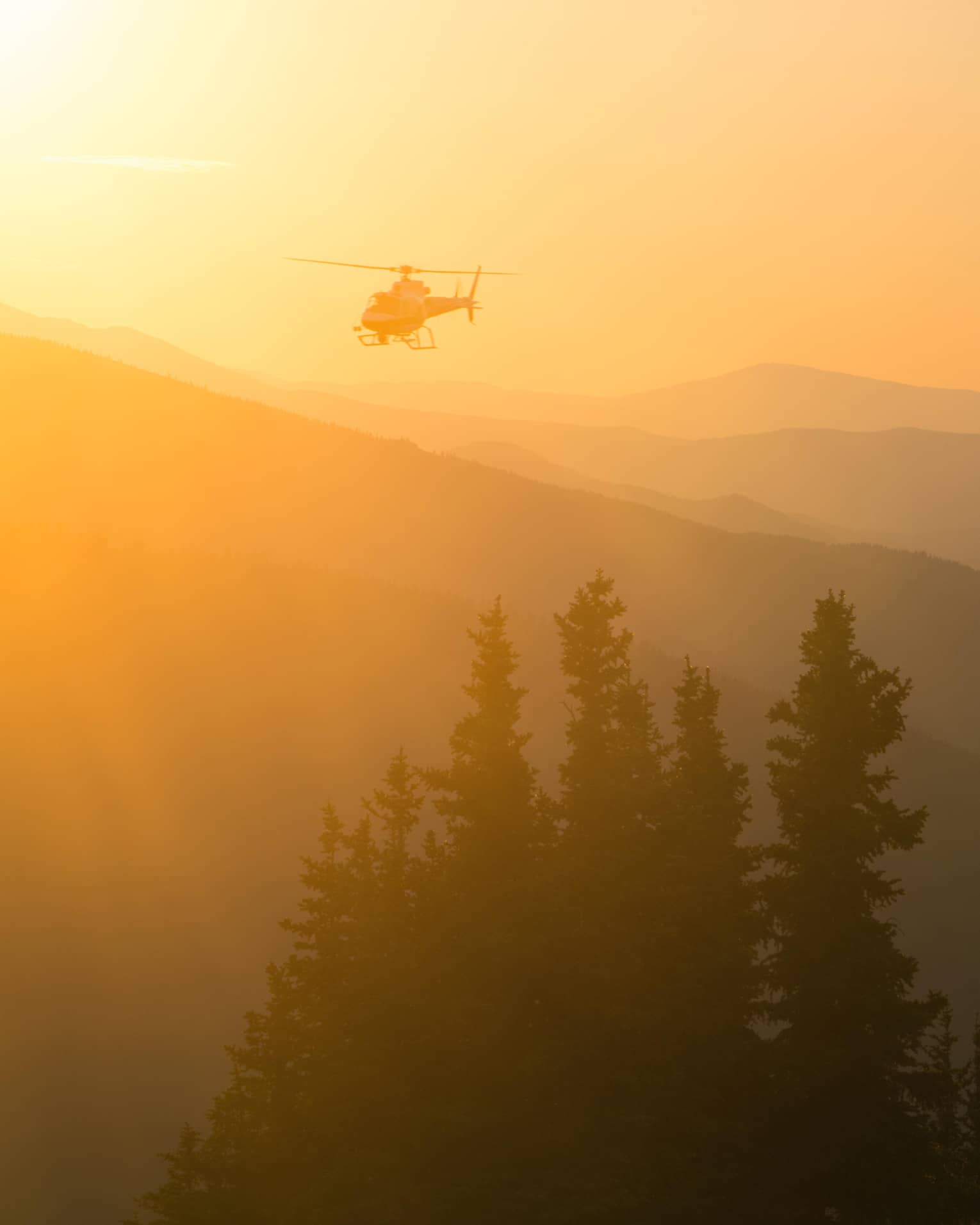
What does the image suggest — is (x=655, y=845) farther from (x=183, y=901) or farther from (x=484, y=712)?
(x=183, y=901)

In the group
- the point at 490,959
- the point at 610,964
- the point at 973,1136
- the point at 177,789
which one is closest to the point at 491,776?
the point at 490,959

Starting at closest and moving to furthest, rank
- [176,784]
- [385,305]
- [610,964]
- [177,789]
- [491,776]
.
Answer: [610,964] < [491,776] < [385,305] < [177,789] < [176,784]

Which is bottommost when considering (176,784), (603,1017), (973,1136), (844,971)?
(973,1136)

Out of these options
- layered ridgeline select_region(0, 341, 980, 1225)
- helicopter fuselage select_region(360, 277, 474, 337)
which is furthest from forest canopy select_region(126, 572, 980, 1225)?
layered ridgeline select_region(0, 341, 980, 1225)

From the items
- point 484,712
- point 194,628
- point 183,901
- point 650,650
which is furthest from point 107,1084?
point 650,650

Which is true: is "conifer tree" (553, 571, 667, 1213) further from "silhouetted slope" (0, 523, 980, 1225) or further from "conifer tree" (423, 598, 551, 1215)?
"silhouetted slope" (0, 523, 980, 1225)

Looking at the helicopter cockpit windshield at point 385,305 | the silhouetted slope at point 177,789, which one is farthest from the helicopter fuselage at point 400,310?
the silhouetted slope at point 177,789

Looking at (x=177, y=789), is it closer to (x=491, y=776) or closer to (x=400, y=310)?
(x=400, y=310)

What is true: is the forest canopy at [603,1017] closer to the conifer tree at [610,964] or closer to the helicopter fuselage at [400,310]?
the conifer tree at [610,964]
